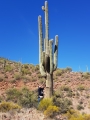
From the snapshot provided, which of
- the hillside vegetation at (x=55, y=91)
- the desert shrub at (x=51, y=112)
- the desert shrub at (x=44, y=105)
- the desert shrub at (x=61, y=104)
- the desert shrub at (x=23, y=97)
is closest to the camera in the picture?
the desert shrub at (x=51, y=112)

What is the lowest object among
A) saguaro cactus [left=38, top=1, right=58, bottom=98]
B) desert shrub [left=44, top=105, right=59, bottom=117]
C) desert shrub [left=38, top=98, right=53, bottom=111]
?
desert shrub [left=44, top=105, right=59, bottom=117]

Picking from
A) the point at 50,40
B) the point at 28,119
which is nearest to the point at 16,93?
the point at 50,40

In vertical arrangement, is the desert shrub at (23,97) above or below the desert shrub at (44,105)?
above

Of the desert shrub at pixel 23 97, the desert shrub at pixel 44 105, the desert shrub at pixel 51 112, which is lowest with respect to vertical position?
the desert shrub at pixel 51 112

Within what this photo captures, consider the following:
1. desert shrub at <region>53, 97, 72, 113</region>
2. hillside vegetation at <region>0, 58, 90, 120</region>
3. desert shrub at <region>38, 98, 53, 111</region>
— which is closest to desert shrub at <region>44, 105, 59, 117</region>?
hillside vegetation at <region>0, 58, 90, 120</region>

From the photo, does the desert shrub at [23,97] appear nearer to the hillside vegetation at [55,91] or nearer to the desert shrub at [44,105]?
the hillside vegetation at [55,91]

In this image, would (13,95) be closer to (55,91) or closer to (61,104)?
(55,91)

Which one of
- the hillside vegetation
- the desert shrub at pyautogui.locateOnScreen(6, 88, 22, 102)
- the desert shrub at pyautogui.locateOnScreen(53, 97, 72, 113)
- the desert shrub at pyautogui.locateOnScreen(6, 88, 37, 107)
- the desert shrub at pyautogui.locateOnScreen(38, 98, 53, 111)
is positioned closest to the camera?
the desert shrub at pyautogui.locateOnScreen(38, 98, 53, 111)

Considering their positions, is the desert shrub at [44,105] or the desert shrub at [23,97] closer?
the desert shrub at [44,105]

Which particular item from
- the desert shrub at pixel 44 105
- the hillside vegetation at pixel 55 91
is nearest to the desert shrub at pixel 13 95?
the hillside vegetation at pixel 55 91

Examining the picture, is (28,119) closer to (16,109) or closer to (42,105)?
(16,109)

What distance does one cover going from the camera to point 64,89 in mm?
22828

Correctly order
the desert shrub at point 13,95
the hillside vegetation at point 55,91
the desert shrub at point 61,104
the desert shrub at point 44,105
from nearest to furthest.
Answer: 1. the desert shrub at point 44,105
2. the desert shrub at point 61,104
3. the hillside vegetation at point 55,91
4. the desert shrub at point 13,95

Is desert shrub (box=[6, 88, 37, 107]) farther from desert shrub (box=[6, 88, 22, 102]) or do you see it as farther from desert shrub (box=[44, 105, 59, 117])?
desert shrub (box=[44, 105, 59, 117])
